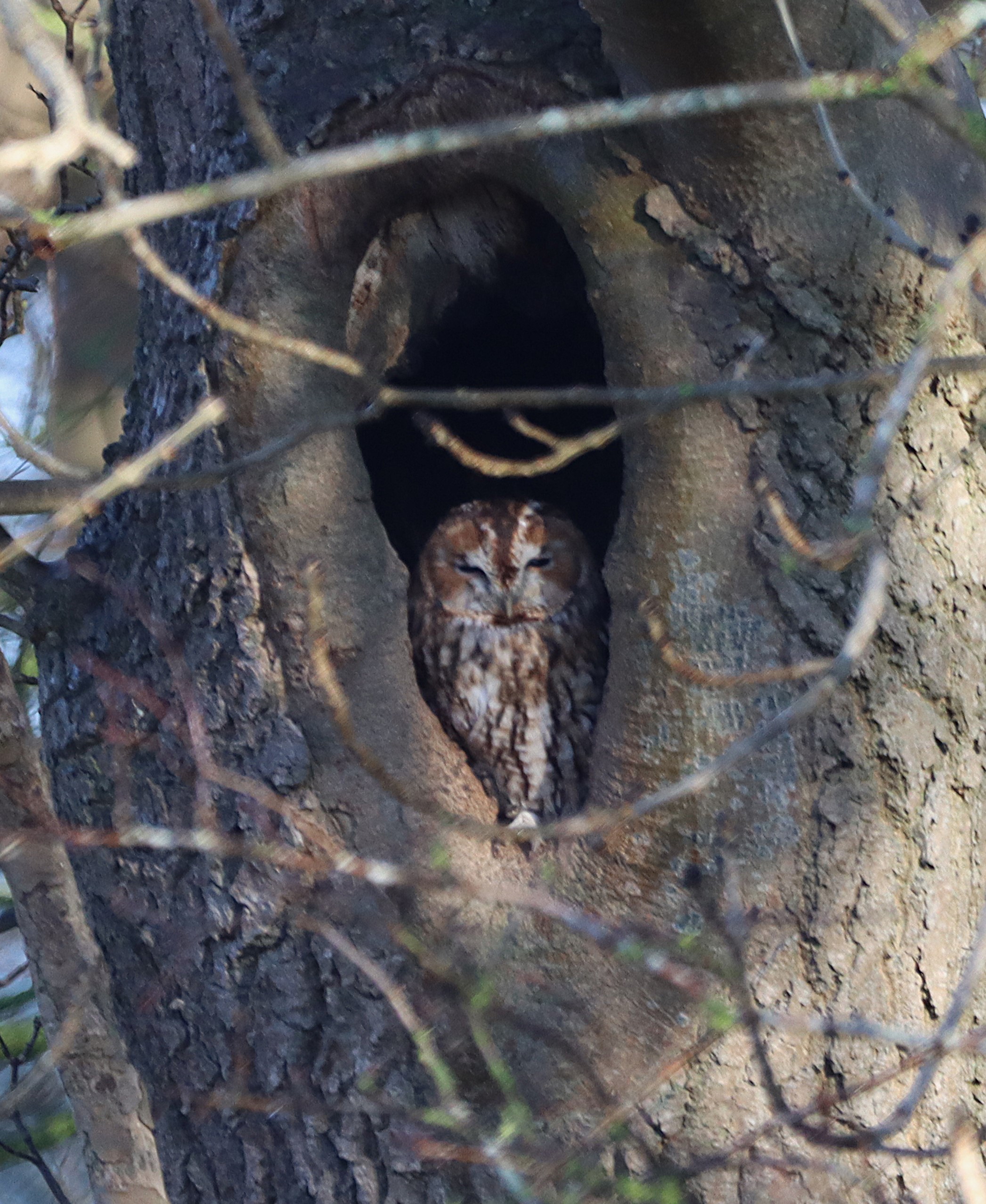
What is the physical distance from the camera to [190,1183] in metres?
2.15

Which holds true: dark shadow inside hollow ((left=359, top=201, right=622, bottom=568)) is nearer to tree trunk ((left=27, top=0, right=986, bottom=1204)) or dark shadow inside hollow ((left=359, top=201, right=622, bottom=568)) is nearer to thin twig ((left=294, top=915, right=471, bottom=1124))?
tree trunk ((left=27, top=0, right=986, bottom=1204))

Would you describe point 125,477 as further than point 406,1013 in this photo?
No

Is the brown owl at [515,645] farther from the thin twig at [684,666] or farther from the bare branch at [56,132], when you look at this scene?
the bare branch at [56,132]

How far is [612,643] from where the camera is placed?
2.08 meters

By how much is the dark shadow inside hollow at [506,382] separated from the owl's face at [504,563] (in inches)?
7.8

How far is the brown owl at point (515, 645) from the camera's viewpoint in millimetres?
2945

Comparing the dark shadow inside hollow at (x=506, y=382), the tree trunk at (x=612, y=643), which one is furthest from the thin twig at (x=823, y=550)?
the dark shadow inside hollow at (x=506, y=382)

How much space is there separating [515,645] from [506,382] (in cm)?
86

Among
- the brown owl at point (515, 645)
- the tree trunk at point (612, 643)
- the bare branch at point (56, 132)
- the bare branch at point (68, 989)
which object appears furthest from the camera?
the brown owl at point (515, 645)

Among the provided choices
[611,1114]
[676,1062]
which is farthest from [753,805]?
[611,1114]

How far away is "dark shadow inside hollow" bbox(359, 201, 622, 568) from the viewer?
2.67 metres

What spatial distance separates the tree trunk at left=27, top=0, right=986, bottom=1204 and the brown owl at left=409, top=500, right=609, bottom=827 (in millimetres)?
766

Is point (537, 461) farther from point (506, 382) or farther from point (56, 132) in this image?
point (506, 382)

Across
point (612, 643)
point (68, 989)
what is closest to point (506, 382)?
point (612, 643)
